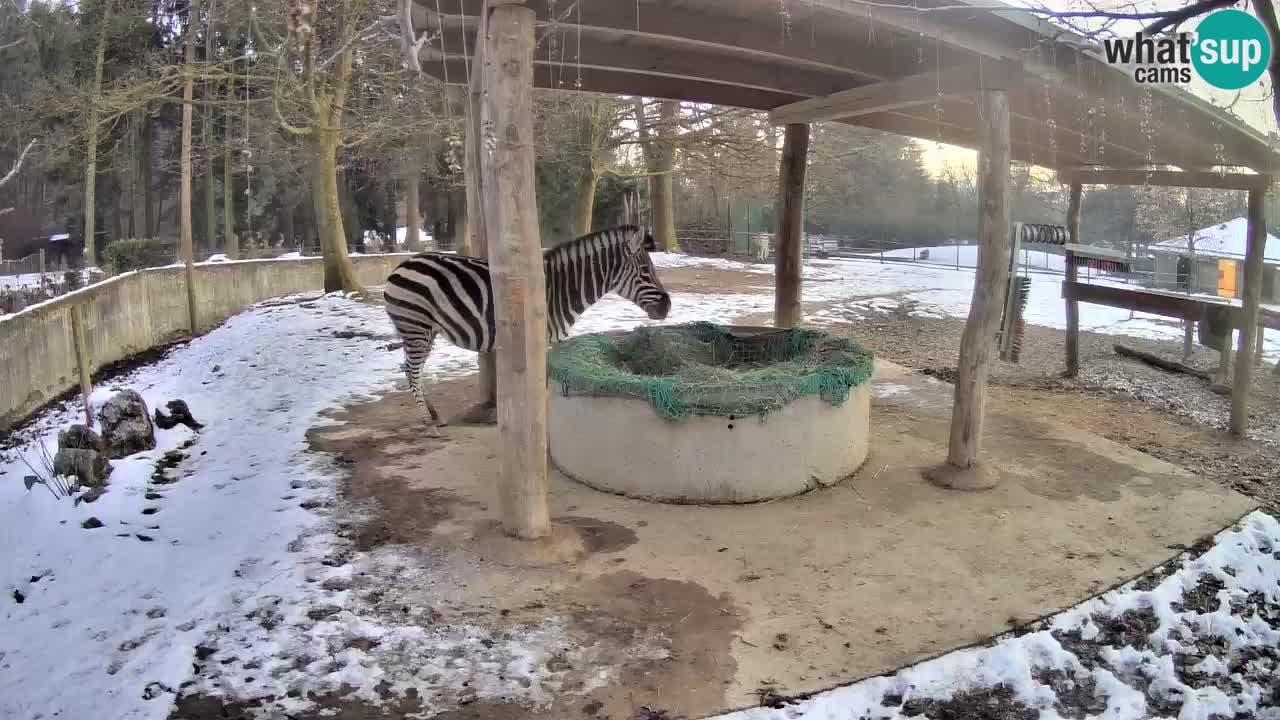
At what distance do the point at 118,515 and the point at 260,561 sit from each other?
150 centimetres

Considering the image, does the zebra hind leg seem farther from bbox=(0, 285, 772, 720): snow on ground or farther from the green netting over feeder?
the green netting over feeder

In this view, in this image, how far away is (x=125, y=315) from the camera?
40.0 ft

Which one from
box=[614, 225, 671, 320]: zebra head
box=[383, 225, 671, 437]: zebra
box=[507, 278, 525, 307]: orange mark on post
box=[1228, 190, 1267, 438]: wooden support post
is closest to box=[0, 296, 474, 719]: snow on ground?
box=[383, 225, 671, 437]: zebra

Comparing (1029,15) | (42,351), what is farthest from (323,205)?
(1029,15)

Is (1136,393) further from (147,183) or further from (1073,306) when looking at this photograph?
(147,183)

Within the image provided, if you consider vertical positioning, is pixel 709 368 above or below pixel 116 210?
below

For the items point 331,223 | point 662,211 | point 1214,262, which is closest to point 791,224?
point 1214,262

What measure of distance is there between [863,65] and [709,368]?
2684 millimetres

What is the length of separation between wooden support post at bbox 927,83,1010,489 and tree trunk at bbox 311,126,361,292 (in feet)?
45.4

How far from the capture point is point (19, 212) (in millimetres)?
28328

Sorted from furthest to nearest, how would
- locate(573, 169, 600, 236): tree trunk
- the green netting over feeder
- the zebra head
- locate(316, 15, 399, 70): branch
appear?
locate(573, 169, 600, 236): tree trunk → the zebra head → the green netting over feeder → locate(316, 15, 399, 70): branch

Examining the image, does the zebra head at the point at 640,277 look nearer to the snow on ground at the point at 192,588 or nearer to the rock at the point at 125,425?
the snow on ground at the point at 192,588

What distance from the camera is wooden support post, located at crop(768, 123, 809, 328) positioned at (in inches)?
345

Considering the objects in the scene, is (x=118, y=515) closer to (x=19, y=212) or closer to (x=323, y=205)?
(x=323, y=205)
